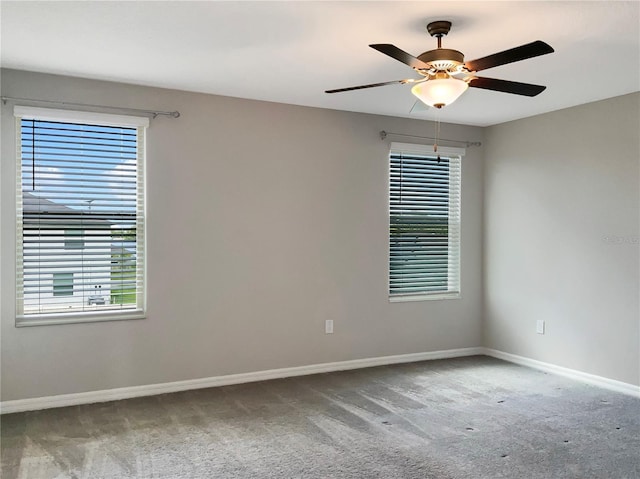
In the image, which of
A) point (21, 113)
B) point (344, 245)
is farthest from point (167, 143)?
point (344, 245)

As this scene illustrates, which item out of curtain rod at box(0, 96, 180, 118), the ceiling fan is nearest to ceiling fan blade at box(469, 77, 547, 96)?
the ceiling fan

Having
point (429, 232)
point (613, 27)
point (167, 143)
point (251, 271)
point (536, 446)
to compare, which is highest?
point (613, 27)

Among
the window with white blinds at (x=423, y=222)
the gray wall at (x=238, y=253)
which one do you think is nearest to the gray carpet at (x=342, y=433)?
the gray wall at (x=238, y=253)

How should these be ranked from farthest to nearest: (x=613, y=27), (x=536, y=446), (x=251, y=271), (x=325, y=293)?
1. (x=325, y=293)
2. (x=251, y=271)
3. (x=536, y=446)
4. (x=613, y=27)

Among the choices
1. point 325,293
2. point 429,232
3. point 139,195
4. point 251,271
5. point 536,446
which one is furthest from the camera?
point 429,232

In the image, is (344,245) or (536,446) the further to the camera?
(344,245)

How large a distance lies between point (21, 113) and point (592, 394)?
15.9ft

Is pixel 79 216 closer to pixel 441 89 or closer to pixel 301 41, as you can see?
pixel 301 41

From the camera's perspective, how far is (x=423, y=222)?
5426 millimetres

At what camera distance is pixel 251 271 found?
4531 mm

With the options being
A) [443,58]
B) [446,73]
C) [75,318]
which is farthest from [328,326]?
[443,58]

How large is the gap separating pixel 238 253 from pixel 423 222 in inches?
80.1

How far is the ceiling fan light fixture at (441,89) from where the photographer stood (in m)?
2.84

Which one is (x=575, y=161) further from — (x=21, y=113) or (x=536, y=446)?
(x=21, y=113)
